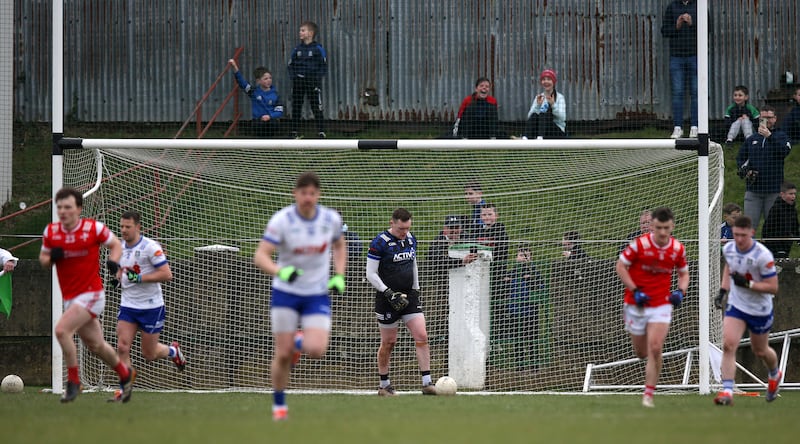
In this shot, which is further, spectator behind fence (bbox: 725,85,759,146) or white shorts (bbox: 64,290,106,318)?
spectator behind fence (bbox: 725,85,759,146)

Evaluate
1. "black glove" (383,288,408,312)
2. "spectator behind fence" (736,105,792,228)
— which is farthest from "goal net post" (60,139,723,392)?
"black glove" (383,288,408,312)

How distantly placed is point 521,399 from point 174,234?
17.8 ft

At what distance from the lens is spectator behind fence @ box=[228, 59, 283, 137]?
14.5 m

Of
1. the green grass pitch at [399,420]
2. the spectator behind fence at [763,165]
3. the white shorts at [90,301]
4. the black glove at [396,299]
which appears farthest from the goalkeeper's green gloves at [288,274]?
the spectator behind fence at [763,165]

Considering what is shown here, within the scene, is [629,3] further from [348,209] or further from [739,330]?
[739,330]

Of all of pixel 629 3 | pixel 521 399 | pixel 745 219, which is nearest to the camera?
pixel 745 219

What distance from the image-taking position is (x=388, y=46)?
1780 centimetres

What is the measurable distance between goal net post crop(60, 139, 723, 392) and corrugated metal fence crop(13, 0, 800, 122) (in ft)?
7.62

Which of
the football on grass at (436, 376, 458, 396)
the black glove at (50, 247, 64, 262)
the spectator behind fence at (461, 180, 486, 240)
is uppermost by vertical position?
the spectator behind fence at (461, 180, 486, 240)

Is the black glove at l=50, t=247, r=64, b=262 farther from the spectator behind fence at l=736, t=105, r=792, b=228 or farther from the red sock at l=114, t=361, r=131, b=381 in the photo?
the spectator behind fence at l=736, t=105, r=792, b=228

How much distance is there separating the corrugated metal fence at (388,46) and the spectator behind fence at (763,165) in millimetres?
2435

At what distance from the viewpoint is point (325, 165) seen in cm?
1484

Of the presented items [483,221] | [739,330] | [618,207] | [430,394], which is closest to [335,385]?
[430,394]

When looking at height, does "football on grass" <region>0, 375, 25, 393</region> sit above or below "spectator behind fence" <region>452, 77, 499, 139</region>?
below
